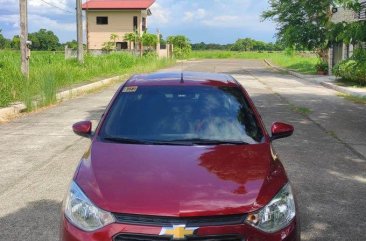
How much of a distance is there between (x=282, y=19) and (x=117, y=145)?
34.2 m

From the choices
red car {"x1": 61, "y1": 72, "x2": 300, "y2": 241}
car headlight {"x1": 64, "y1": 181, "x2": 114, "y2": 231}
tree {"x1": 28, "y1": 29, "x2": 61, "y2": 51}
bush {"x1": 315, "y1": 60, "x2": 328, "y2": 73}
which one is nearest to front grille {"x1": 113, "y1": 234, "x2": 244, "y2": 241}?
red car {"x1": 61, "y1": 72, "x2": 300, "y2": 241}

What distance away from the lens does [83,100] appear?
1705cm

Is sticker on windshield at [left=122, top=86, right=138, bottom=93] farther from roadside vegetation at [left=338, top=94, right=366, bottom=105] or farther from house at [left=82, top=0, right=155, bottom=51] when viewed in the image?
house at [left=82, top=0, right=155, bottom=51]

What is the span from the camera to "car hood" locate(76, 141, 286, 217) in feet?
10.7

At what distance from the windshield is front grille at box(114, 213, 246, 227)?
1.19 meters

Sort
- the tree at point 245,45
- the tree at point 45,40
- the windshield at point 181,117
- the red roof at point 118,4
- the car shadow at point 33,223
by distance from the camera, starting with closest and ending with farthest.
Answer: the windshield at point 181,117
the car shadow at point 33,223
the red roof at point 118,4
the tree at point 45,40
the tree at point 245,45

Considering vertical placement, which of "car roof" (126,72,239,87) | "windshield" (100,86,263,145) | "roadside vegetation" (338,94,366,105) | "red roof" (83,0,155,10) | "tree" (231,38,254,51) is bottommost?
"roadside vegetation" (338,94,366,105)

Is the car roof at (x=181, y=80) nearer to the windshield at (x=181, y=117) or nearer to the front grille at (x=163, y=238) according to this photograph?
the windshield at (x=181, y=117)

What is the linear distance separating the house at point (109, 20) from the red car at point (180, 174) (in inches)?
2421

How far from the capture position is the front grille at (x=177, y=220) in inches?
125

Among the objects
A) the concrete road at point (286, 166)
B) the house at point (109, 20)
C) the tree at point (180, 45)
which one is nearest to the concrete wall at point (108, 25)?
the house at point (109, 20)

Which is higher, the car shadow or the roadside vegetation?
the roadside vegetation

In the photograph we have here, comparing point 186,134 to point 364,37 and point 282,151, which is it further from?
point 364,37

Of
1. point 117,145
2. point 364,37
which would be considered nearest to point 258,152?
point 117,145
